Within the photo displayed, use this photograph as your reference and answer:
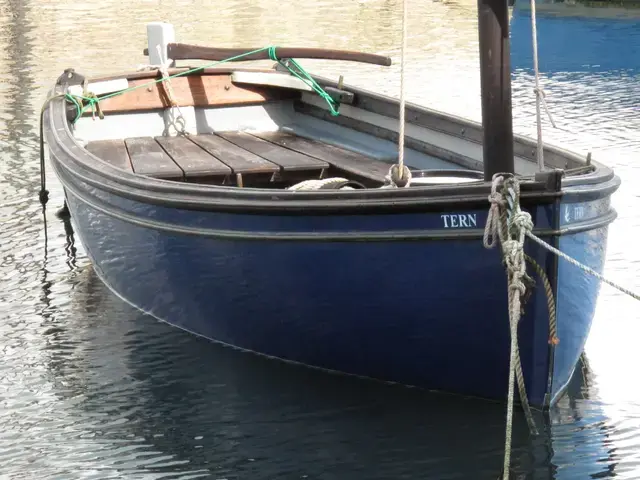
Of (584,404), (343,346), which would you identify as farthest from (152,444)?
(584,404)

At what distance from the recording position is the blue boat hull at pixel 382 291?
18.8 feet

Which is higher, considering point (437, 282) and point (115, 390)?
point (437, 282)

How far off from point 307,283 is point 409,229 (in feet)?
2.69

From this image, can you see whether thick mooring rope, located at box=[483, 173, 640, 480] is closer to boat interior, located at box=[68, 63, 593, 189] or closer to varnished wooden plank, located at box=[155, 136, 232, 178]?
boat interior, located at box=[68, 63, 593, 189]

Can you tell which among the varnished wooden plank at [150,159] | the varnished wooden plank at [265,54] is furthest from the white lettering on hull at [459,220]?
the varnished wooden plank at [265,54]

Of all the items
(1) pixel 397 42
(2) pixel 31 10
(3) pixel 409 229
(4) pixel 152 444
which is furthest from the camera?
(2) pixel 31 10

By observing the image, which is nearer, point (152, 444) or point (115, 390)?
point (152, 444)

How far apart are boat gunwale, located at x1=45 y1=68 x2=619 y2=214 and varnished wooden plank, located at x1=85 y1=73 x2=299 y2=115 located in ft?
9.17

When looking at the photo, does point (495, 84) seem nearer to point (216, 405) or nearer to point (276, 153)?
point (216, 405)

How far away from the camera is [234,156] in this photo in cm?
879

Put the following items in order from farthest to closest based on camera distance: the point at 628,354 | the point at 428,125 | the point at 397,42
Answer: the point at 397,42
the point at 428,125
the point at 628,354

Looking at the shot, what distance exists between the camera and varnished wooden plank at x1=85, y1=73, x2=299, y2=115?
10.3 metres

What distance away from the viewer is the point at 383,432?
6.26 meters

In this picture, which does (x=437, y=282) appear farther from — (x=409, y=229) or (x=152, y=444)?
(x=152, y=444)
